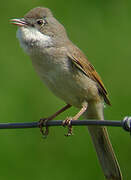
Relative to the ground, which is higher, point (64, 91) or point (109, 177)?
point (64, 91)

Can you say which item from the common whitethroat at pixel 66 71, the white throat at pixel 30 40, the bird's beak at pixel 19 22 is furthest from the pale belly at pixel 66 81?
the bird's beak at pixel 19 22

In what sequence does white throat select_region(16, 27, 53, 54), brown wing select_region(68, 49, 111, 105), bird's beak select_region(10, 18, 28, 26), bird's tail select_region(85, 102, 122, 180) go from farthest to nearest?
brown wing select_region(68, 49, 111, 105)
bird's beak select_region(10, 18, 28, 26)
white throat select_region(16, 27, 53, 54)
bird's tail select_region(85, 102, 122, 180)

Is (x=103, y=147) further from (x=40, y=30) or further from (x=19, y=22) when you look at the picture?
(x=19, y=22)

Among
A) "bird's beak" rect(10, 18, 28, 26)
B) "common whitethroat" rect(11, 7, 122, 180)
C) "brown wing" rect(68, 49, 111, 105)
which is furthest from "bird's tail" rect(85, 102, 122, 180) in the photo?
"bird's beak" rect(10, 18, 28, 26)

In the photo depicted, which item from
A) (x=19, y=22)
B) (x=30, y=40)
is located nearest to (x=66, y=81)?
(x=30, y=40)

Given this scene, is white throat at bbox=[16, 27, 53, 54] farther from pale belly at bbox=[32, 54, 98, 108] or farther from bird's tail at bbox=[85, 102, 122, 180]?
bird's tail at bbox=[85, 102, 122, 180]

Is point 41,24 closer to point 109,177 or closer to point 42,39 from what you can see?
point 42,39

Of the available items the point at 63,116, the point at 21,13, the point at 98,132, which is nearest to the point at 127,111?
the point at 98,132
